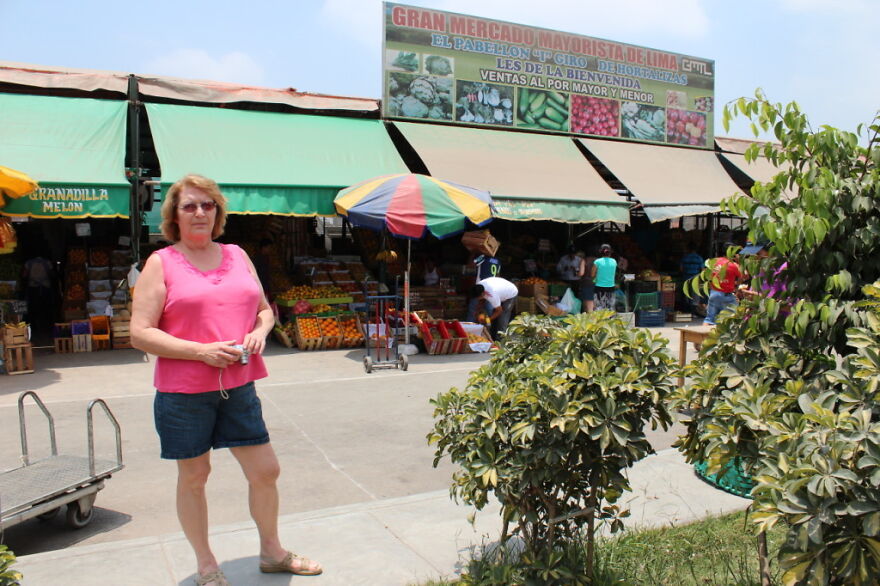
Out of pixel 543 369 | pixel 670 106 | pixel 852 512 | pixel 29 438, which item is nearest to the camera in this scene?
pixel 852 512

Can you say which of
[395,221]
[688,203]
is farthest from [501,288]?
[688,203]

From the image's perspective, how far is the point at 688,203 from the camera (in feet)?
48.9

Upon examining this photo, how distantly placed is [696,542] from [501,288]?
307 inches

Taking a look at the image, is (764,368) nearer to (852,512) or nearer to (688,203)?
(852,512)

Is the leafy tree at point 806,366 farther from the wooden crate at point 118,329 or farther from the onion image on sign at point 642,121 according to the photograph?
the onion image on sign at point 642,121

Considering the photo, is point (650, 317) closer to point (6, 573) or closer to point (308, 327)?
point (308, 327)

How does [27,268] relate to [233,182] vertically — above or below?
below

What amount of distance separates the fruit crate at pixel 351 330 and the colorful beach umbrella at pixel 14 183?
5070 millimetres

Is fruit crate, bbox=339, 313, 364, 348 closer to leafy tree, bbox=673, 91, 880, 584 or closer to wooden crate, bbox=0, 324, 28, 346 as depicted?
wooden crate, bbox=0, 324, 28, 346

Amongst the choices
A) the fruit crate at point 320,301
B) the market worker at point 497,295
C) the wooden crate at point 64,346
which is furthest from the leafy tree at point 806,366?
the wooden crate at point 64,346

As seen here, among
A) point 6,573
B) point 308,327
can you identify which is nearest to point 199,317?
point 6,573

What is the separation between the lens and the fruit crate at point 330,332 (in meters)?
11.9

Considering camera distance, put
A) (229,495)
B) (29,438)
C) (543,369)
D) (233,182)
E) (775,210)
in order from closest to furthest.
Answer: (775,210) → (543,369) → (229,495) → (29,438) → (233,182)

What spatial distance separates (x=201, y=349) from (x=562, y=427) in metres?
1.59
